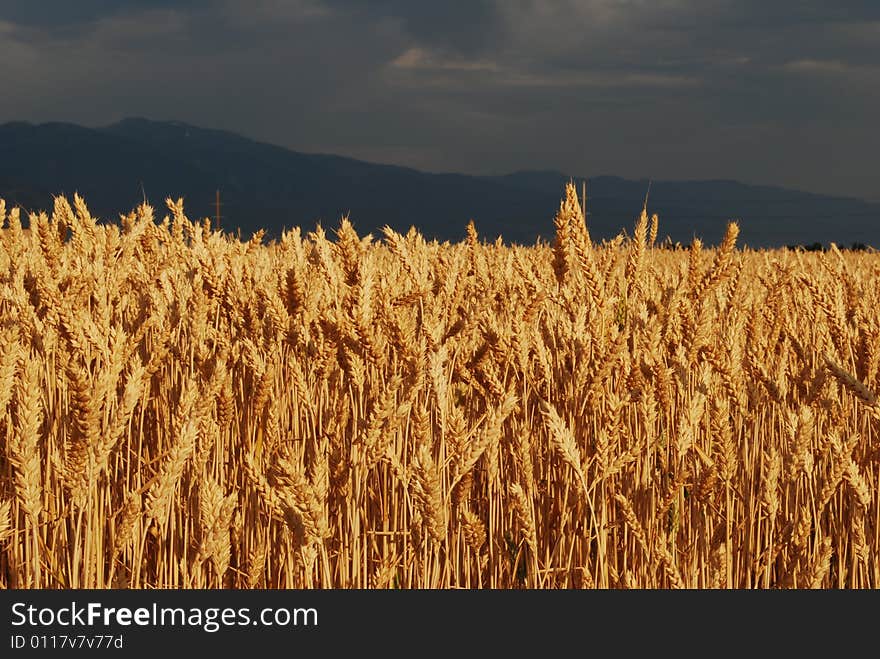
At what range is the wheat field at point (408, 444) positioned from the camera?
195cm

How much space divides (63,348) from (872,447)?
7.93ft

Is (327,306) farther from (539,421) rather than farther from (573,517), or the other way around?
(573,517)

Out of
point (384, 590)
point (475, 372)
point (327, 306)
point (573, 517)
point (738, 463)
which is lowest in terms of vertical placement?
point (384, 590)

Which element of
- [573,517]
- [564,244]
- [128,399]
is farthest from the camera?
[564,244]

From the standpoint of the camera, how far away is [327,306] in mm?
2867

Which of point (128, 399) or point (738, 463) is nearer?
point (128, 399)

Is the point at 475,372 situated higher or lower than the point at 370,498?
higher

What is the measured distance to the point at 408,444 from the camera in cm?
275

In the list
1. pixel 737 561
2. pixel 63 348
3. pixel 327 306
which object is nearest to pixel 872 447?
pixel 737 561

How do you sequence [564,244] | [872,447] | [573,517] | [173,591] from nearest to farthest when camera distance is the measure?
[173,591]
[573,517]
[564,244]
[872,447]

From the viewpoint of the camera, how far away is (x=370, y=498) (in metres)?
2.52

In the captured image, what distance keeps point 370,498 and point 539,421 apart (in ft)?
1.95

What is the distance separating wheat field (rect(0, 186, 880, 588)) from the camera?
195 cm

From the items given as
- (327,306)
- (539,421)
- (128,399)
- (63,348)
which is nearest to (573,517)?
(539,421)
